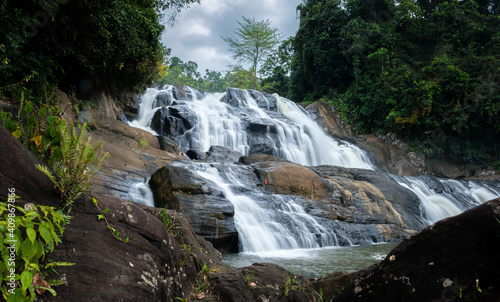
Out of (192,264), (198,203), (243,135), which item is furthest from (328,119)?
(192,264)

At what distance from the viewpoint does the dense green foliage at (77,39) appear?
618 centimetres

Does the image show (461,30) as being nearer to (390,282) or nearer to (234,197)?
(234,197)

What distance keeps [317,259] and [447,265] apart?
17.3 ft

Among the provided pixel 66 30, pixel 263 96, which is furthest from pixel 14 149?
pixel 263 96

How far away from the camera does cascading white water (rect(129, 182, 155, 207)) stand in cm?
750

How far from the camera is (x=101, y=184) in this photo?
7.36 m

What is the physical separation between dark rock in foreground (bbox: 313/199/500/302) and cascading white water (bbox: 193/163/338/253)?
5.48 metres

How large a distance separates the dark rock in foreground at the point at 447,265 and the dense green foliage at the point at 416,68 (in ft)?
71.5

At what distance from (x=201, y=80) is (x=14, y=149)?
8128 cm

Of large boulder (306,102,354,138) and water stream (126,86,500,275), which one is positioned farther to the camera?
large boulder (306,102,354,138)

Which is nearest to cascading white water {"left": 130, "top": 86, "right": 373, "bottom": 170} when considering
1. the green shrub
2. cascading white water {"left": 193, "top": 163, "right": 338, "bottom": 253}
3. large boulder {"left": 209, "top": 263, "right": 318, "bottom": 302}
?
cascading white water {"left": 193, "top": 163, "right": 338, "bottom": 253}

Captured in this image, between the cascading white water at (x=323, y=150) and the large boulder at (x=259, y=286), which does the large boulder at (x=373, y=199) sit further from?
the large boulder at (x=259, y=286)

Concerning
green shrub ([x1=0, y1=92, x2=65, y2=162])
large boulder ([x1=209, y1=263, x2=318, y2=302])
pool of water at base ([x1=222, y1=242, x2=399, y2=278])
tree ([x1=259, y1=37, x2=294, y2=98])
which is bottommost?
pool of water at base ([x1=222, y1=242, x2=399, y2=278])

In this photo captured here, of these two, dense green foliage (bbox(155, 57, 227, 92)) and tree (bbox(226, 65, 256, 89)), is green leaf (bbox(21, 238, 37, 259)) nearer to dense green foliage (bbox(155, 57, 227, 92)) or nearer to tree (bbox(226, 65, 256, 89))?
tree (bbox(226, 65, 256, 89))
